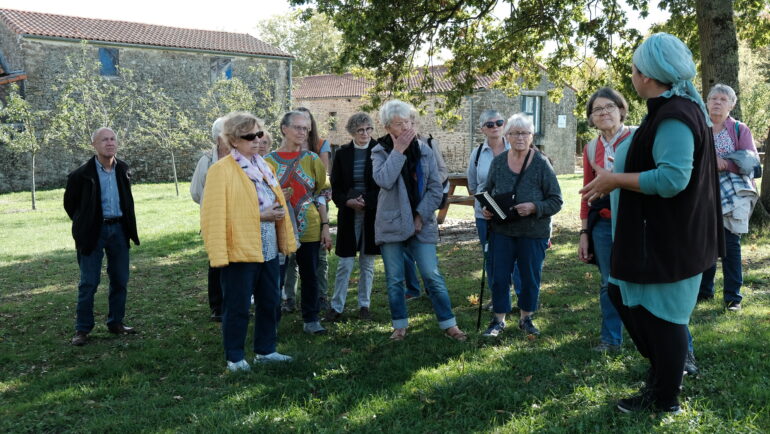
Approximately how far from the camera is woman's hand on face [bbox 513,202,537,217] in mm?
5062

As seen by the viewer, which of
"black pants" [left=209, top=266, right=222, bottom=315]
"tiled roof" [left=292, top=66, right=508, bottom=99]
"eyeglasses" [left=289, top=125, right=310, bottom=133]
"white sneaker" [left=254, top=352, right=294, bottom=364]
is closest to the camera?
"white sneaker" [left=254, top=352, right=294, bottom=364]

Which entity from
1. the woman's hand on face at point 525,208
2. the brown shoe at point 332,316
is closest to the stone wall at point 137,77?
the brown shoe at point 332,316

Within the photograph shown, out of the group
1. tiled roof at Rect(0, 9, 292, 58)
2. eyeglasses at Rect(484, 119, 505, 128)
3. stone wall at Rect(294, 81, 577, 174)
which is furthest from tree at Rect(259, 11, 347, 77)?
eyeglasses at Rect(484, 119, 505, 128)

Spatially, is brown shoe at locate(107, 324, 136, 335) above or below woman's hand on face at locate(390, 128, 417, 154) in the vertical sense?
below

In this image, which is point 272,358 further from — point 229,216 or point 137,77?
point 137,77

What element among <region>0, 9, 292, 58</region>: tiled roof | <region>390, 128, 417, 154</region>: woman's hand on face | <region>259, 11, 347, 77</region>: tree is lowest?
<region>390, 128, 417, 154</region>: woman's hand on face

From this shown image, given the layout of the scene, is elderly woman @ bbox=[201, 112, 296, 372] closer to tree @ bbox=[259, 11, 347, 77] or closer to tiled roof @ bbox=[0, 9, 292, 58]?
tiled roof @ bbox=[0, 9, 292, 58]

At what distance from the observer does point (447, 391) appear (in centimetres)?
399

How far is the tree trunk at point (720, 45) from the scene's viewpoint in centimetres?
1002

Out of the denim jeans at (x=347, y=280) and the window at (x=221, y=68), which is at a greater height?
the window at (x=221, y=68)

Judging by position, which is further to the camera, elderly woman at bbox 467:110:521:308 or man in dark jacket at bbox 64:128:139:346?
elderly woman at bbox 467:110:521:308

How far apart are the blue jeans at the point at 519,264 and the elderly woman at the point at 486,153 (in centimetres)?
81

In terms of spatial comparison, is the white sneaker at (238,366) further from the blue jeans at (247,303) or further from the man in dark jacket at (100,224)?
the man in dark jacket at (100,224)

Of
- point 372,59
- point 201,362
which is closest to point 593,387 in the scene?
point 201,362
